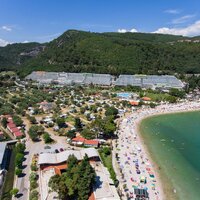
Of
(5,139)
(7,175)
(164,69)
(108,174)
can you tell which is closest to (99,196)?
(108,174)

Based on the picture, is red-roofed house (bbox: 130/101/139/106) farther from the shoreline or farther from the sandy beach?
the sandy beach

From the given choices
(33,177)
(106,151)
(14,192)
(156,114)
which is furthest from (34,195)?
(156,114)

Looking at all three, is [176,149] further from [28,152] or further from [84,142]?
[28,152]

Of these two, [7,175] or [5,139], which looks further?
[5,139]

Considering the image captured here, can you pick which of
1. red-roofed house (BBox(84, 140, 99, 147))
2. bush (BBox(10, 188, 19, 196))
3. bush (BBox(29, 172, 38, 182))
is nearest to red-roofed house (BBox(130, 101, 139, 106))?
red-roofed house (BBox(84, 140, 99, 147))

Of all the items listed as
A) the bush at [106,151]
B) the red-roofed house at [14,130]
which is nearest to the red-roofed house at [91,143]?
the bush at [106,151]

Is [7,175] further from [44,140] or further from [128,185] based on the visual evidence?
[128,185]
